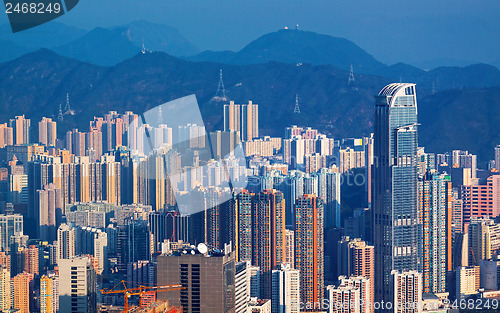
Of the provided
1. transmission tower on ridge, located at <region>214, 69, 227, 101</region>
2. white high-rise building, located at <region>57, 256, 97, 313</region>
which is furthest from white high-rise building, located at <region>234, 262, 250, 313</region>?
transmission tower on ridge, located at <region>214, 69, 227, 101</region>

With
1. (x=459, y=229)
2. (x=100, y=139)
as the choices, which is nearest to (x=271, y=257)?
(x=459, y=229)

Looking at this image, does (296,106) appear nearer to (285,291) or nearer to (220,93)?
(220,93)

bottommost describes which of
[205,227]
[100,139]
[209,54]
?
[205,227]

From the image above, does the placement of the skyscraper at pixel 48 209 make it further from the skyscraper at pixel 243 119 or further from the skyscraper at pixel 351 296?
the skyscraper at pixel 243 119

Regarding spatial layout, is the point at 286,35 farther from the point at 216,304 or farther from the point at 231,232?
the point at 216,304

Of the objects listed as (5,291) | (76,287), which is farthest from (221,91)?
(76,287)

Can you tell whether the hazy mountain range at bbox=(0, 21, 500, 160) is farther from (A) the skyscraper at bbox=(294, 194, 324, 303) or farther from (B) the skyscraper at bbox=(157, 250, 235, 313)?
(B) the skyscraper at bbox=(157, 250, 235, 313)
